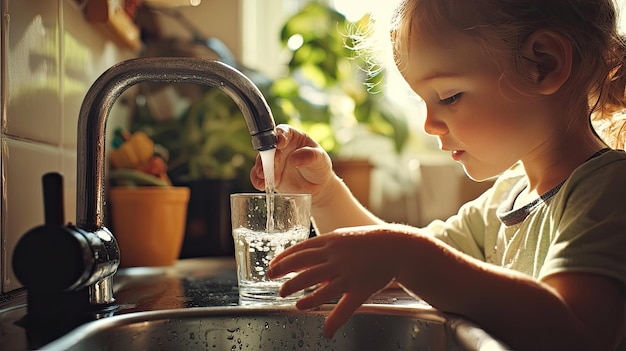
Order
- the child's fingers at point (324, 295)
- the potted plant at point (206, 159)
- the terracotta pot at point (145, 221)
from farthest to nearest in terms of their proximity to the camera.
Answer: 1. the potted plant at point (206, 159)
2. the terracotta pot at point (145, 221)
3. the child's fingers at point (324, 295)

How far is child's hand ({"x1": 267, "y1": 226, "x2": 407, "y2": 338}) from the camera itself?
672 mm

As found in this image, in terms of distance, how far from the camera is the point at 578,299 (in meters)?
0.72

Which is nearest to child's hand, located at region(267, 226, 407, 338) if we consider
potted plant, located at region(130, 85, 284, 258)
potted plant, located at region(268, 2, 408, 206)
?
potted plant, located at region(130, 85, 284, 258)

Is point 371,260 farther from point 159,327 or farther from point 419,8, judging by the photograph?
point 419,8

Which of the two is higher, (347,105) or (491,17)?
(347,105)

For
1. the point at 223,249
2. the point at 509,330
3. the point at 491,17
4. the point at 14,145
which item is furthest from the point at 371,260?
the point at 223,249

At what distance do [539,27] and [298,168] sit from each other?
1.37 feet

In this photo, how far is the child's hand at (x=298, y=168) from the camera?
3.47 ft

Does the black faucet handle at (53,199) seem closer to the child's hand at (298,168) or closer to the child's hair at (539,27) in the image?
the child's hand at (298,168)

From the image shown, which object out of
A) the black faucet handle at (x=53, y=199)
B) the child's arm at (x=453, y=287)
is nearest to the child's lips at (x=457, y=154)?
the child's arm at (x=453, y=287)

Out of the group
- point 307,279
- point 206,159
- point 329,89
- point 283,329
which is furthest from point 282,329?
point 329,89

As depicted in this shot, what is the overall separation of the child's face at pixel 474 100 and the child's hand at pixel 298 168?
0.20 meters

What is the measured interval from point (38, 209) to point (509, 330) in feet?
2.18

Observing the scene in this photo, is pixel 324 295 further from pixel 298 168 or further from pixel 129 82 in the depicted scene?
pixel 298 168
